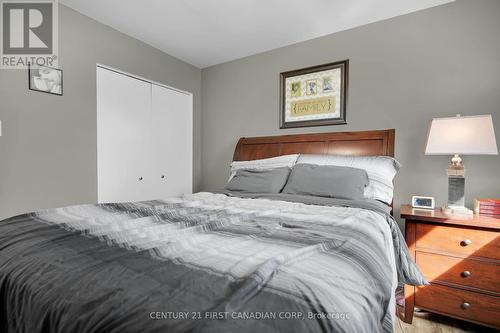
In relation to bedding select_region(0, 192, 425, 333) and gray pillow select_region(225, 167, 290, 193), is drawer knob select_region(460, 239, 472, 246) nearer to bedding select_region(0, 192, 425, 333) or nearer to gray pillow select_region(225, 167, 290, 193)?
bedding select_region(0, 192, 425, 333)

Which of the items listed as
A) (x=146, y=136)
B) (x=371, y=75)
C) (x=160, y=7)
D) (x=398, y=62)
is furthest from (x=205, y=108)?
(x=398, y=62)

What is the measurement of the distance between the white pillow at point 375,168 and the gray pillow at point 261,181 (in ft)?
1.04

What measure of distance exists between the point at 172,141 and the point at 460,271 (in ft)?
9.82

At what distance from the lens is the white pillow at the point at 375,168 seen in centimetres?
192

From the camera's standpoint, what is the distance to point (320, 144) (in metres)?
2.55

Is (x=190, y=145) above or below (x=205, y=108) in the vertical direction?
below

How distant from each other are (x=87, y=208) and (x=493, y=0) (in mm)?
3228

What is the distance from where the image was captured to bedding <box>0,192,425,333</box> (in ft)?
Result: 1.60

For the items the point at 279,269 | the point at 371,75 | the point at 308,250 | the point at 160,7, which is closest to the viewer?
the point at 279,269

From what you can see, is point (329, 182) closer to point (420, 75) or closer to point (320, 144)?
point (320, 144)

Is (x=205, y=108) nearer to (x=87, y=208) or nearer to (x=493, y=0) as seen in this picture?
(x=87, y=208)

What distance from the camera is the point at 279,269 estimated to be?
656 millimetres

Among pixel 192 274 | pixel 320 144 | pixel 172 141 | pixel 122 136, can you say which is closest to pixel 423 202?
pixel 320 144
